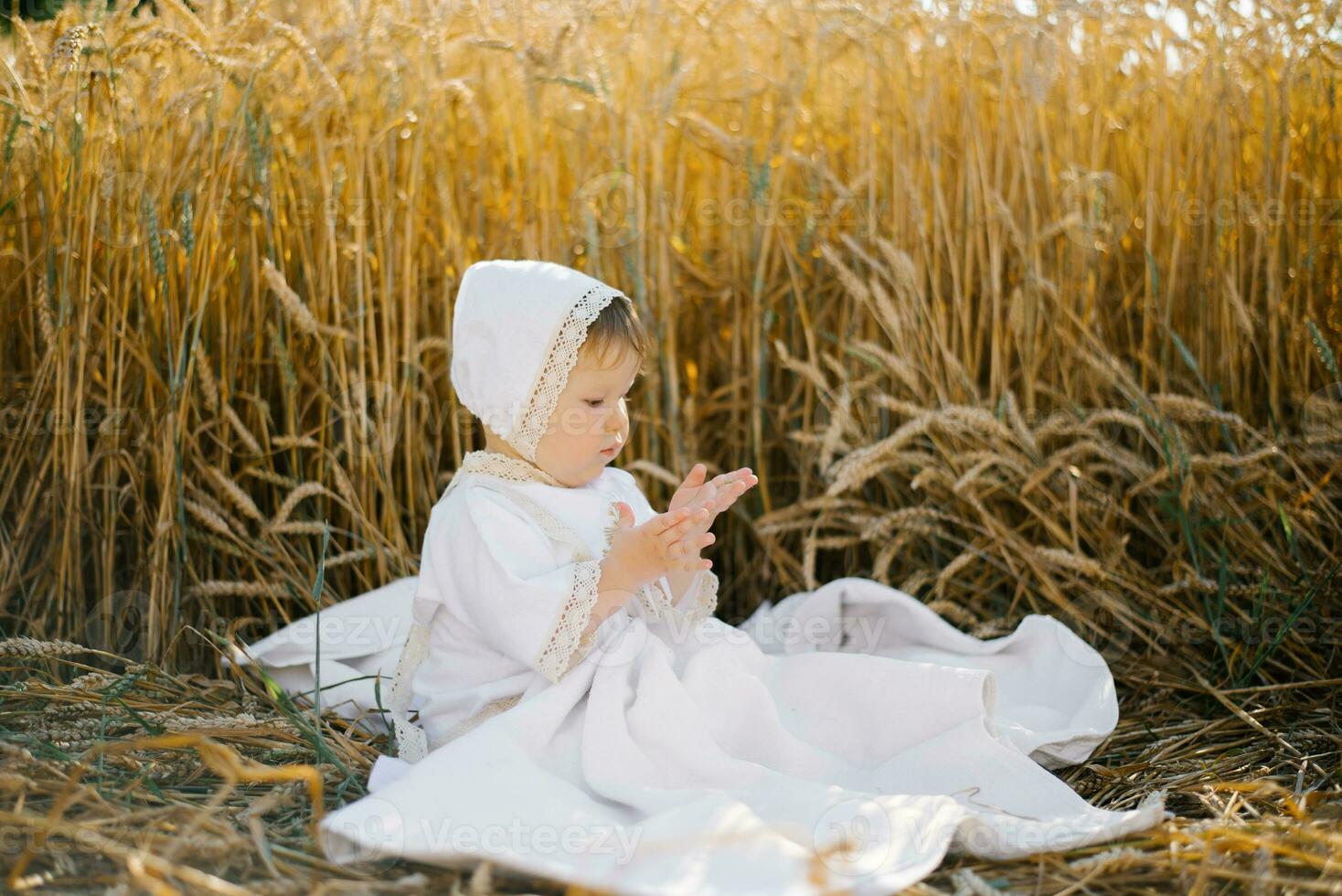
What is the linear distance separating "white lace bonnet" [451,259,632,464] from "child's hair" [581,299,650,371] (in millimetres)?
18

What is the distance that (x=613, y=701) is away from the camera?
5.55ft

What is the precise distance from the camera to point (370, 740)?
191 centimetres

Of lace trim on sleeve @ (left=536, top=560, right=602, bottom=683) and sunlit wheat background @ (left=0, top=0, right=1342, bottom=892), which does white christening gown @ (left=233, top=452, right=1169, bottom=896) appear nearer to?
lace trim on sleeve @ (left=536, top=560, right=602, bottom=683)

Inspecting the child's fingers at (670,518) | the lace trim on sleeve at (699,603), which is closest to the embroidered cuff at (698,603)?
the lace trim on sleeve at (699,603)

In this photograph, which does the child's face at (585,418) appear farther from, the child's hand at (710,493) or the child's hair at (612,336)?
the child's hand at (710,493)

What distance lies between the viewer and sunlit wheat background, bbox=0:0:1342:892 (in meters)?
2.18

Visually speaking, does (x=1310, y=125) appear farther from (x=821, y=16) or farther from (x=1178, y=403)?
(x=821, y=16)

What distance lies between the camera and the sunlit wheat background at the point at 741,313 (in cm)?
218

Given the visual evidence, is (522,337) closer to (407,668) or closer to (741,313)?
(407,668)

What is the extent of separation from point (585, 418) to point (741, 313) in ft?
3.24

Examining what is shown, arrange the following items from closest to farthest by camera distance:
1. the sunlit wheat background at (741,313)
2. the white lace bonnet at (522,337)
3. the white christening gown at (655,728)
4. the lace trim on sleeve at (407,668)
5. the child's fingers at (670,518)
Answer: the white christening gown at (655,728)
the child's fingers at (670,518)
the white lace bonnet at (522,337)
the lace trim on sleeve at (407,668)
the sunlit wheat background at (741,313)

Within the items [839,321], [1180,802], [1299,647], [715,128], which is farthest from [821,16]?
[1180,802]

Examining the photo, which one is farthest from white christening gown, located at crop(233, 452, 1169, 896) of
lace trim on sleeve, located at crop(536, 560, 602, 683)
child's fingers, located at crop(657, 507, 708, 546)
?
child's fingers, located at crop(657, 507, 708, 546)

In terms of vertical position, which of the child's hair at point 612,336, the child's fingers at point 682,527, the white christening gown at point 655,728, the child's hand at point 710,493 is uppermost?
the child's hair at point 612,336
